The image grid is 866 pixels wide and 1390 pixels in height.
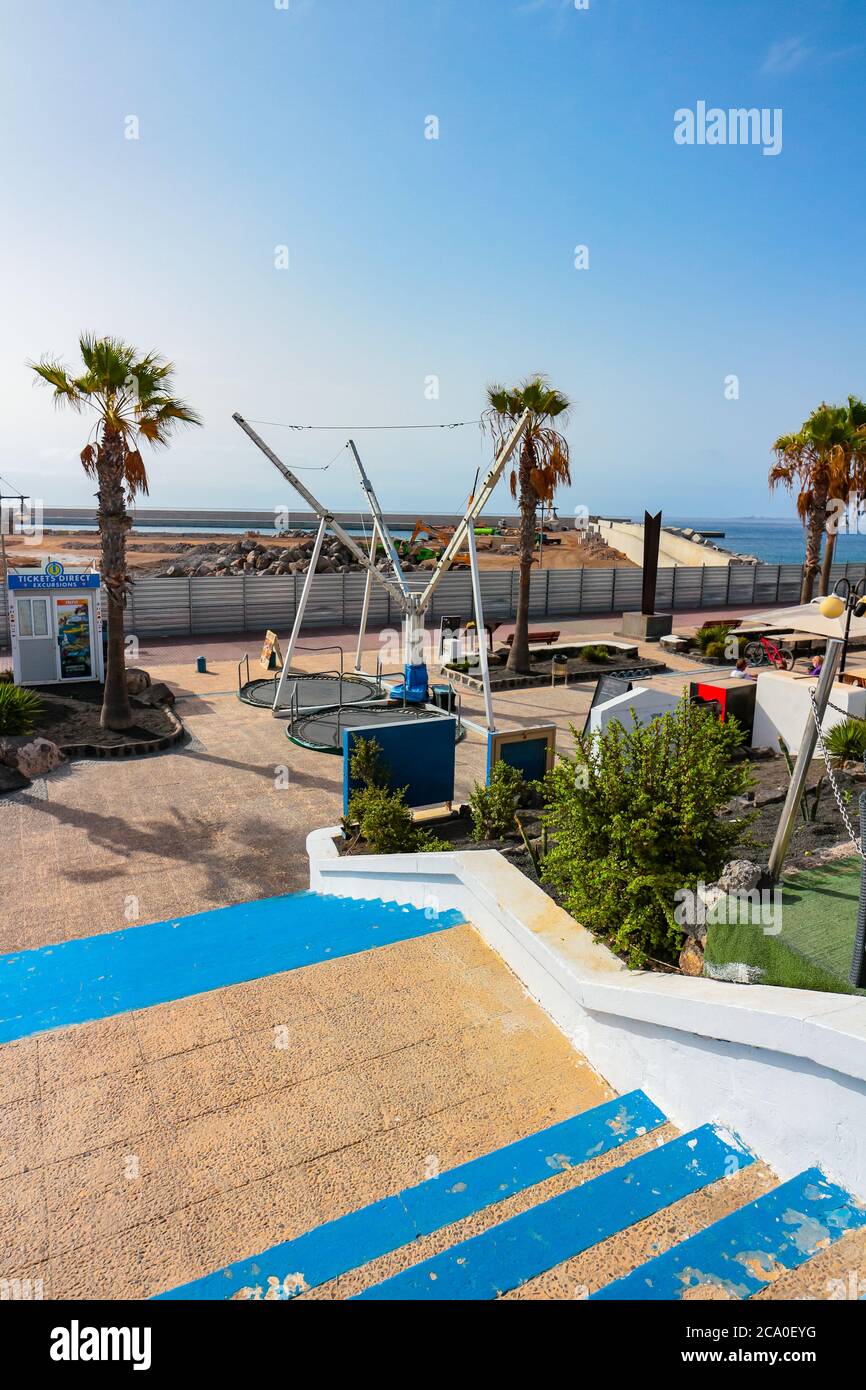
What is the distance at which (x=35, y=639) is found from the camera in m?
18.5

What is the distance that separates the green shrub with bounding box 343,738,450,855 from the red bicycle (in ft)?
47.7

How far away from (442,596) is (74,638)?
1642 centimetres

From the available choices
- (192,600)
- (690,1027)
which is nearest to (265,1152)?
(690,1027)

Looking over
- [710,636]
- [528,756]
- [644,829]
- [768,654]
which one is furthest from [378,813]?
[710,636]

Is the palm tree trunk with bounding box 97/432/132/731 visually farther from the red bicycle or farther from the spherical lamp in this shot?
the red bicycle

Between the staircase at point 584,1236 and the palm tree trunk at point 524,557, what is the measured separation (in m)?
17.8

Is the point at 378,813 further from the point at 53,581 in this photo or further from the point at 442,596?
the point at 442,596

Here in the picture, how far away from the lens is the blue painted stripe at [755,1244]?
11.4ft

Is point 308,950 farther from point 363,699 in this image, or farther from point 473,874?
point 363,699

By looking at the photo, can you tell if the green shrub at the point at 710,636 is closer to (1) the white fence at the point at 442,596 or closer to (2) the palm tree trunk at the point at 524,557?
(2) the palm tree trunk at the point at 524,557

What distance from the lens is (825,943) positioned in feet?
18.0

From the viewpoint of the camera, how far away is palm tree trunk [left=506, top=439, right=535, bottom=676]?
20750 millimetres
